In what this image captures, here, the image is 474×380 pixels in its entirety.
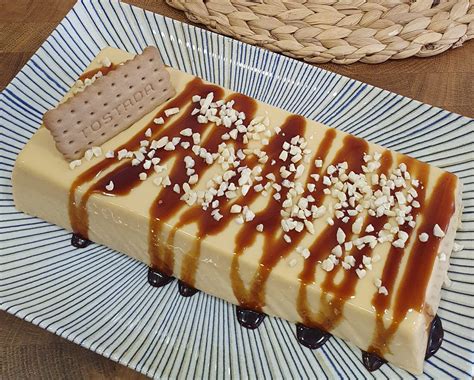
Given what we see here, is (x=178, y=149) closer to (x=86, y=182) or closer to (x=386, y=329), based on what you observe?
(x=86, y=182)

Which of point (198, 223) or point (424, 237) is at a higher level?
point (424, 237)

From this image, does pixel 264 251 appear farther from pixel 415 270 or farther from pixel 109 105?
pixel 109 105

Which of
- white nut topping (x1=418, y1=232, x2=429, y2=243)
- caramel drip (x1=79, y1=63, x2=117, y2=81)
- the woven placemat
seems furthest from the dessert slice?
the woven placemat

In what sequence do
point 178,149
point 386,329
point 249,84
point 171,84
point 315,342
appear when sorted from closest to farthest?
1. point 386,329
2. point 315,342
3. point 178,149
4. point 171,84
5. point 249,84

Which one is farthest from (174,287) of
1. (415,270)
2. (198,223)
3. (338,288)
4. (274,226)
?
(415,270)

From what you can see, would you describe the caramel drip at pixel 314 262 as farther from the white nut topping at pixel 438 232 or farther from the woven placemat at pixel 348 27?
the woven placemat at pixel 348 27

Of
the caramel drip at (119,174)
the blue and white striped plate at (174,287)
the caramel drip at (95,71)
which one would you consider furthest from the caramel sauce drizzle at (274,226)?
the caramel drip at (95,71)

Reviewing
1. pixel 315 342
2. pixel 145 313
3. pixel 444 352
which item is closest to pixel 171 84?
pixel 145 313
